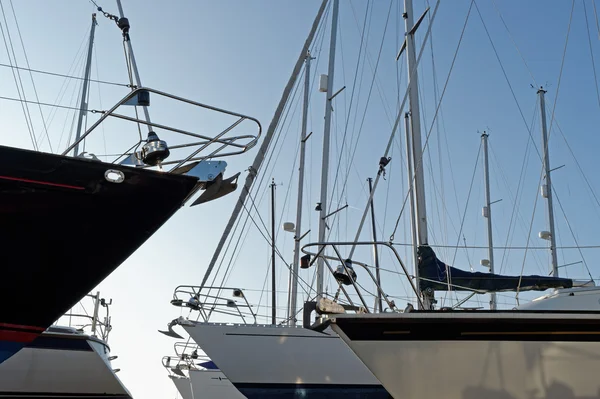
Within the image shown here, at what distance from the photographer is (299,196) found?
17.4 meters

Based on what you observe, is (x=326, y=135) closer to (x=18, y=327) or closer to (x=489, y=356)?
(x=489, y=356)

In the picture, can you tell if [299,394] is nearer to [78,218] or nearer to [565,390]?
[565,390]

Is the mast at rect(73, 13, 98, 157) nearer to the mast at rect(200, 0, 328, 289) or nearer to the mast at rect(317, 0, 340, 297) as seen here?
the mast at rect(200, 0, 328, 289)

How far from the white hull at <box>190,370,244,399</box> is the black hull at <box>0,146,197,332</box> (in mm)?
8882

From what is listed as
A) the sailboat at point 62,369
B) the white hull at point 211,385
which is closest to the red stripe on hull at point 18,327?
the sailboat at point 62,369

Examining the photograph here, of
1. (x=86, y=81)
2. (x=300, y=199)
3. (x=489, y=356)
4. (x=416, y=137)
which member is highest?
(x=86, y=81)

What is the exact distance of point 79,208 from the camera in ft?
19.6

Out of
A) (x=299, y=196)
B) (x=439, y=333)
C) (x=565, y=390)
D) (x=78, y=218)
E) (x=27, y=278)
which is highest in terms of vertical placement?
(x=299, y=196)

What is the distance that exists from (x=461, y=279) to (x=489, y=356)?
2.70m

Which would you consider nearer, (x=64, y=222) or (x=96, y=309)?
(x=64, y=222)

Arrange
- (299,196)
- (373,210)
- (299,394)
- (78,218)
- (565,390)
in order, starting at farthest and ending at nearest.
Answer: (373,210), (299,196), (299,394), (565,390), (78,218)

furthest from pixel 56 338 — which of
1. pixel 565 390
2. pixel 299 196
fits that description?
pixel 299 196

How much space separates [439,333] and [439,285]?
2.49m

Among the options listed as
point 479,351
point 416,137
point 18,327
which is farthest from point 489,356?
point 18,327
